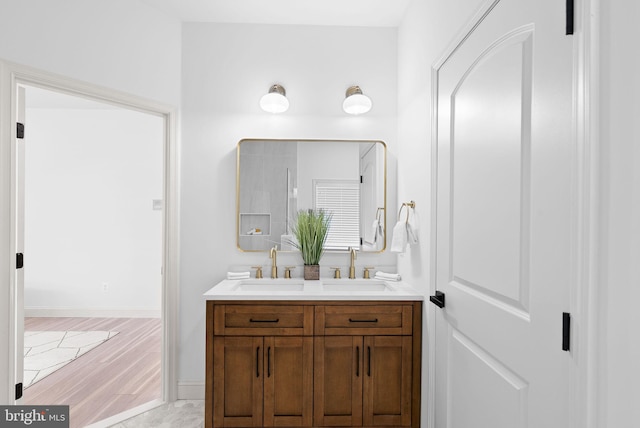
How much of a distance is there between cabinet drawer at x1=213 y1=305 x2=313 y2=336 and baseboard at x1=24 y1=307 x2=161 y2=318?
2739 millimetres

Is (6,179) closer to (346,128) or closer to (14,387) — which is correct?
(14,387)

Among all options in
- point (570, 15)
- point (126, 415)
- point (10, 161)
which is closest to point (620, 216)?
point (570, 15)

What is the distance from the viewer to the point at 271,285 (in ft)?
8.14

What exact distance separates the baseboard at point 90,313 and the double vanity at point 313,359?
8.95 feet

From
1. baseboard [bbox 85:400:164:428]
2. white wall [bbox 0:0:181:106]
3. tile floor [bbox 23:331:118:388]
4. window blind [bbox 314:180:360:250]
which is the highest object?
white wall [bbox 0:0:181:106]

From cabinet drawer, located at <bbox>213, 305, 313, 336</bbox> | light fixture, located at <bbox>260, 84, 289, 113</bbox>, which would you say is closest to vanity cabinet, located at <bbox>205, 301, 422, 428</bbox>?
cabinet drawer, located at <bbox>213, 305, 313, 336</bbox>

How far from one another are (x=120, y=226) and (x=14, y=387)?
2682mm

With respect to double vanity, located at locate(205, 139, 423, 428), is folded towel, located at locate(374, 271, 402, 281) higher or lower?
higher

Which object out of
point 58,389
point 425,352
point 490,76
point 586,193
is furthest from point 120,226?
point 586,193

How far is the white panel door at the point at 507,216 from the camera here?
936 mm

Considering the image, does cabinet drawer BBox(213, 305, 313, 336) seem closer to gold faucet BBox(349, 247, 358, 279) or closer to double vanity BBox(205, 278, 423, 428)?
double vanity BBox(205, 278, 423, 428)

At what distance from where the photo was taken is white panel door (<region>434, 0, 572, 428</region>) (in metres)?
0.94

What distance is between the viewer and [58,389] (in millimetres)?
2592

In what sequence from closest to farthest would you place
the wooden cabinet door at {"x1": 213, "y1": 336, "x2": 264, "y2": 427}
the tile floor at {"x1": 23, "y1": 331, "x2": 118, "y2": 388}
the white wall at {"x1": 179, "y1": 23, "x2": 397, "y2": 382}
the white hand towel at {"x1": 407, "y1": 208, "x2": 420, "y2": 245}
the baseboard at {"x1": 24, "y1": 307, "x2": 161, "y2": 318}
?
1. the wooden cabinet door at {"x1": 213, "y1": 336, "x2": 264, "y2": 427}
2. the white hand towel at {"x1": 407, "y1": 208, "x2": 420, "y2": 245}
3. the white wall at {"x1": 179, "y1": 23, "x2": 397, "y2": 382}
4. the tile floor at {"x1": 23, "y1": 331, "x2": 118, "y2": 388}
5. the baseboard at {"x1": 24, "y1": 307, "x2": 161, "y2": 318}
